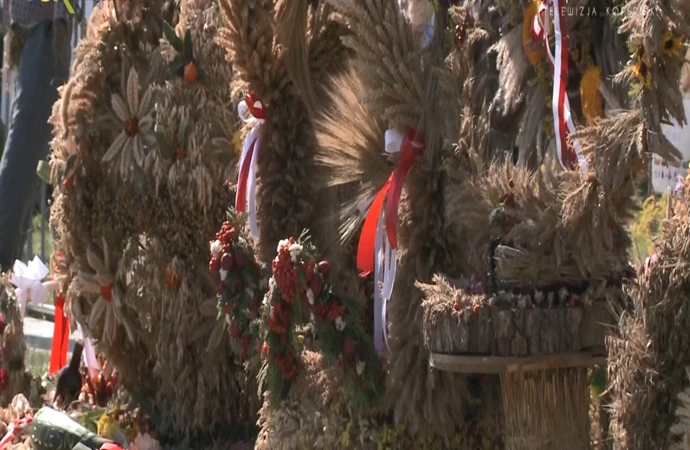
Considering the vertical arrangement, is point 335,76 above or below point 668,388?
above

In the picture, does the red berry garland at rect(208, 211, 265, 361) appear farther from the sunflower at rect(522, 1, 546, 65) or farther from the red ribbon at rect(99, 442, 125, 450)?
the sunflower at rect(522, 1, 546, 65)

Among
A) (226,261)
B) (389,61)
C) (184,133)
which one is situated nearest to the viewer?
(389,61)

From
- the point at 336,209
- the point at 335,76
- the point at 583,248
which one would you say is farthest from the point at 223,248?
the point at 583,248

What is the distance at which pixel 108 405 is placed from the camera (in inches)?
135

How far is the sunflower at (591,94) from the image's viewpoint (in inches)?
83.4

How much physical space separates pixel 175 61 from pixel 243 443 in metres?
1.04

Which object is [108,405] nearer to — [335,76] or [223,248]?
[223,248]

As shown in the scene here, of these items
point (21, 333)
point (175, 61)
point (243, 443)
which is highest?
point (175, 61)

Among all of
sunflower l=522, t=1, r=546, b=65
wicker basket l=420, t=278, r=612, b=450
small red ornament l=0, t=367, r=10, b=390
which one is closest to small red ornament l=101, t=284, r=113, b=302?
small red ornament l=0, t=367, r=10, b=390

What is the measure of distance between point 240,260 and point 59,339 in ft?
4.56

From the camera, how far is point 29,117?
391 cm

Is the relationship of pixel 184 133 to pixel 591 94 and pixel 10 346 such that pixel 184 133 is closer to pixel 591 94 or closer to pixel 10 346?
pixel 10 346

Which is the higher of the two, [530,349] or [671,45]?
[671,45]

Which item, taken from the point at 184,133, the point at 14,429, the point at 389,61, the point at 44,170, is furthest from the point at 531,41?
the point at 14,429
